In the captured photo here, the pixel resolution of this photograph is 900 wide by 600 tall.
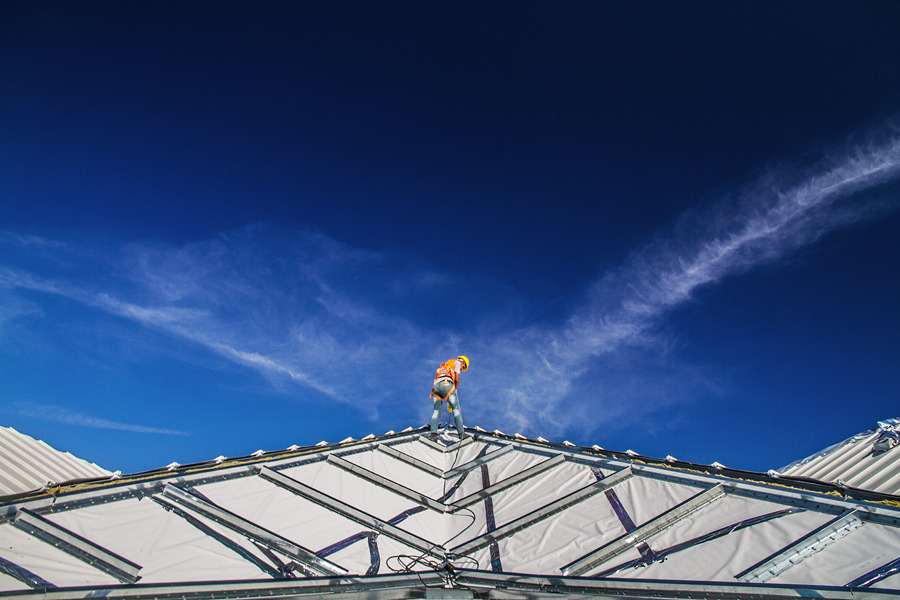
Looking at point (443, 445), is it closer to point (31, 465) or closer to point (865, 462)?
point (31, 465)

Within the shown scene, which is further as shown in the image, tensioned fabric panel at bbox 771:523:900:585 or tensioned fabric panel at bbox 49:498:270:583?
tensioned fabric panel at bbox 49:498:270:583

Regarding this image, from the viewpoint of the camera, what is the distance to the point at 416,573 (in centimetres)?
354

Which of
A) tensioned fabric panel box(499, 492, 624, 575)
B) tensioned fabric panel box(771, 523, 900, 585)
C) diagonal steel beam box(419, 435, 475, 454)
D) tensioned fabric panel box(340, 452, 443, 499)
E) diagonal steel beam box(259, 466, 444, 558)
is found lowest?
tensioned fabric panel box(771, 523, 900, 585)

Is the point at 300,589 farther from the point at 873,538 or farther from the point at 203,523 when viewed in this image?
the point at 873,538

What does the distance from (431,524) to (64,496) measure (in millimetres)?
4133

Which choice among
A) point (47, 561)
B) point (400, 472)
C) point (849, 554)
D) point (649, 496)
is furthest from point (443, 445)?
point (849, 554)

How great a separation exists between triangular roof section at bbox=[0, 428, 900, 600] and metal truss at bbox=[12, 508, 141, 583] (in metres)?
0.01

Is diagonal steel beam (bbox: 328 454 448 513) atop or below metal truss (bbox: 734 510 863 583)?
atop

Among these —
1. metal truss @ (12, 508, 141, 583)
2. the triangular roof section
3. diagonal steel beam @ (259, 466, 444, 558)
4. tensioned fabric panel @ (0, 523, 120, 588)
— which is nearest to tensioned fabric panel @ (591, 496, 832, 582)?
the triangular roof section

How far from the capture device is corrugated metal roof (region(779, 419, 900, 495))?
770 cm

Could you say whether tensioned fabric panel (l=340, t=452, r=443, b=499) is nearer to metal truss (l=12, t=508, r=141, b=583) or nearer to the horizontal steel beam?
the horizontal steel beam

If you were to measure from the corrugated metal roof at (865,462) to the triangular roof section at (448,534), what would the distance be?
4592mm

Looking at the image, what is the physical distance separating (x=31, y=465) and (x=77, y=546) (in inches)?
288

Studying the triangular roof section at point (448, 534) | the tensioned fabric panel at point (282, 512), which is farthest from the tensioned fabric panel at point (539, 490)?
the tensioned fabric panel at point (282, 512)
